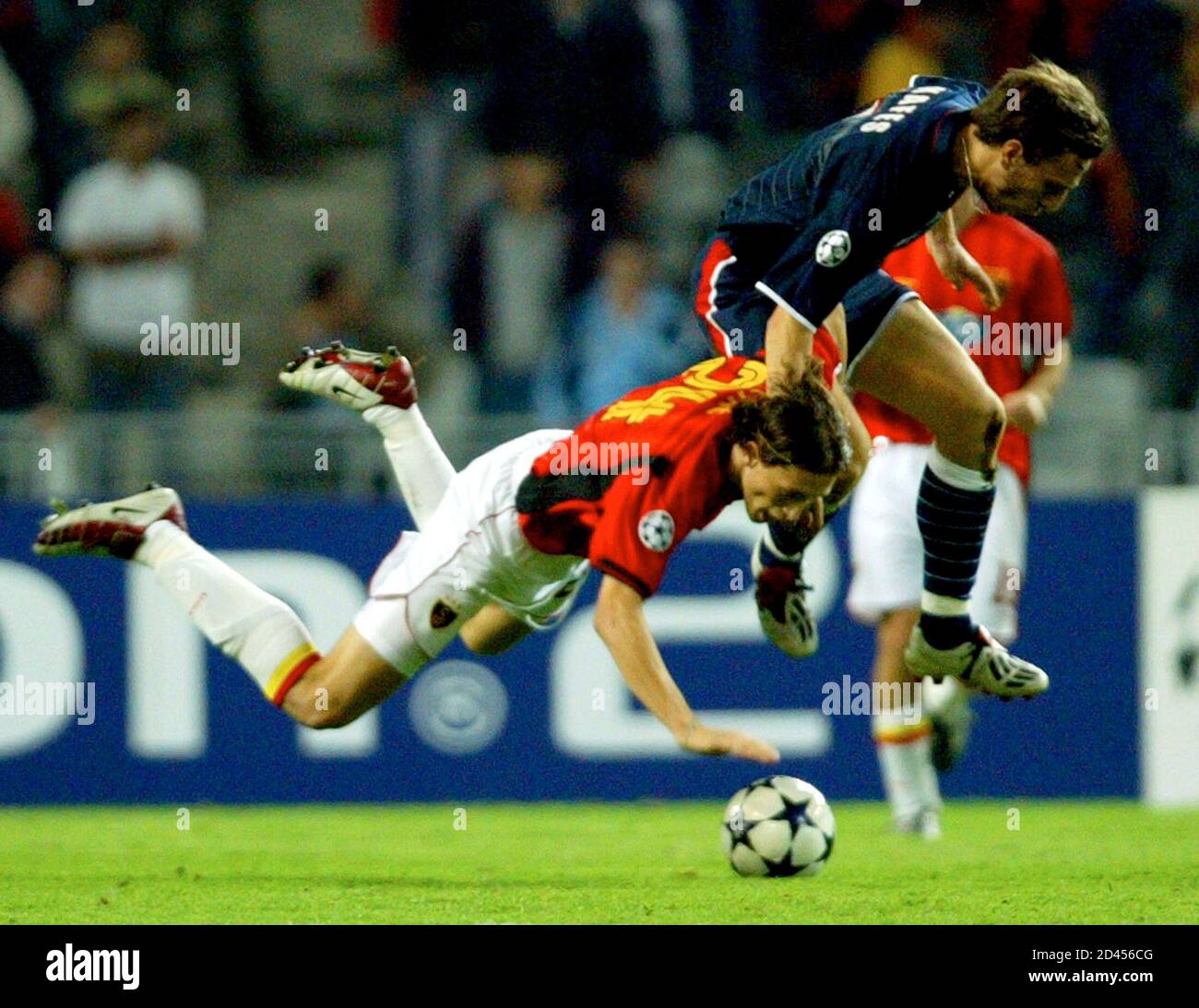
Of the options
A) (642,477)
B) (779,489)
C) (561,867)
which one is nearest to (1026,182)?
(779,489)

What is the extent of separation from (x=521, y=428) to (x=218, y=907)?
3.88 metres

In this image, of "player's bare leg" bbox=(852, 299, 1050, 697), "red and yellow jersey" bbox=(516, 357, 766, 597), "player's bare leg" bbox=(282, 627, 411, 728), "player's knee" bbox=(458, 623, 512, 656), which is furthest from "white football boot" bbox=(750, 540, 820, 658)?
"player's bare leg" bbox=(282, 627, 411, 728)

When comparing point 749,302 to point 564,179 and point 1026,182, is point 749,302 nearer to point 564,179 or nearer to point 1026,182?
point 1026,182

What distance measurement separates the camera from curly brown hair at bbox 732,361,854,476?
595cm

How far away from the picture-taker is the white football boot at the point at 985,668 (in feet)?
21.8

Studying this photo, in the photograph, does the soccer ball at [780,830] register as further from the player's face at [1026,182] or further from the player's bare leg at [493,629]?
the player's face at [1026,182]

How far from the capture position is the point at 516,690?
9.52m

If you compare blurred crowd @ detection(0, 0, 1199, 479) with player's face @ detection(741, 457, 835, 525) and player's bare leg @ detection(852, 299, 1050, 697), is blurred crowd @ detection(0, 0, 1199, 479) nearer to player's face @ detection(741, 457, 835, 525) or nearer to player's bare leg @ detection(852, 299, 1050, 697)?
player's bare leg @ detection(852, 299, 1050, 697)

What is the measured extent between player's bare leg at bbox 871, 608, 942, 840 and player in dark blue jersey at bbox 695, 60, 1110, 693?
1419 mm

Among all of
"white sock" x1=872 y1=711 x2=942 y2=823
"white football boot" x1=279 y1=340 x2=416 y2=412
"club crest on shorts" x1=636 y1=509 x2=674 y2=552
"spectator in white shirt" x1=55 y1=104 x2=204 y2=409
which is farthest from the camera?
"spectator in white shirt" x1=55 y1=104 x2=204 y2=409

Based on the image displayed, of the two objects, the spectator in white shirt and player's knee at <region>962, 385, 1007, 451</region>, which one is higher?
the spectator in white shirt

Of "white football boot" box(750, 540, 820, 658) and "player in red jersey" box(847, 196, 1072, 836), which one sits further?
"player in red jersey" box(847, 196, 1072, 836)

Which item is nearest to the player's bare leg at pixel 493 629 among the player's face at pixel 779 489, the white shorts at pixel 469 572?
the white shorts at pixel 469 572

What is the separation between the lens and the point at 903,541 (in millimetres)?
8445
